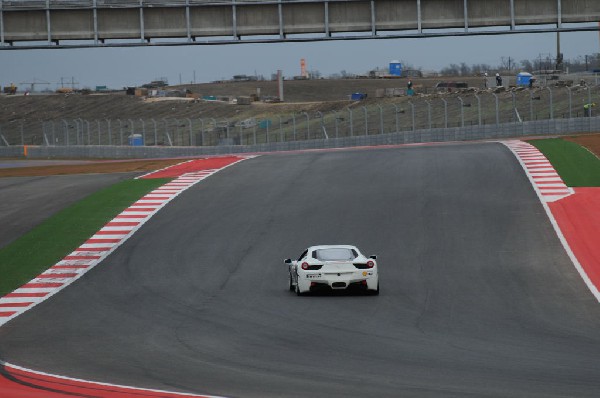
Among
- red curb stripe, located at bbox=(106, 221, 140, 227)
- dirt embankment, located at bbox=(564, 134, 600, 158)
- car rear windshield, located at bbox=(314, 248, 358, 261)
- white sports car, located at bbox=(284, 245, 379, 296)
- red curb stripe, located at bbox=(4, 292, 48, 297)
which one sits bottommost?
red curb stripe, located at bbox=(4, 292, 48, 297)

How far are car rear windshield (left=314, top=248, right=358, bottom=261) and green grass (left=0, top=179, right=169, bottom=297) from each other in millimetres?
6742

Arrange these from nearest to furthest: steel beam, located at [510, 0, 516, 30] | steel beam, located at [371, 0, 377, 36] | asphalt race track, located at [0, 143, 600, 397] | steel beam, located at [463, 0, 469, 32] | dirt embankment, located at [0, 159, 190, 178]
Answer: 1. asphalt race track, located at [0, 143, 600, 397]
2. dirt embankment, located at [0, 159, 190, 178]
3. steel beam, located at [510, 0, 516, 30]
4. steel beam, located at [463, 0, 469, 32]
5. steel beam, located at [371, 0, 377, 36]

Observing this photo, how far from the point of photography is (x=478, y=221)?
3117 centimetres

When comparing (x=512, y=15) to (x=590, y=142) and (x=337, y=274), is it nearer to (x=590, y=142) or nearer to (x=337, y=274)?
(x=590, y=142)

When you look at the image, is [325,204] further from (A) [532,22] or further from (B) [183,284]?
(A) [532,22]

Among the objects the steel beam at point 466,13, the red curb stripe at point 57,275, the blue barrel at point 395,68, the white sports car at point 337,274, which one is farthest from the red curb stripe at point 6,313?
the blue barrel at point 395,68

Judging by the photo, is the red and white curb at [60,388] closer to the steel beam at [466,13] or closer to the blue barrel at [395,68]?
the steel beam at [466,13]

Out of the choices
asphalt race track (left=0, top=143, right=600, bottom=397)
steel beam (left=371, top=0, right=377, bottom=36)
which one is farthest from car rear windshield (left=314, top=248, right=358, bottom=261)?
steel beam (left=371, top=0, right=377, bottom=36)

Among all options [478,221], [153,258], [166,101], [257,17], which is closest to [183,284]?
[153,258]

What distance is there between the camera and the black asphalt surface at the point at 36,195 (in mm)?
35125

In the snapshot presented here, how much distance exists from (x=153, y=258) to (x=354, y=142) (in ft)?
137

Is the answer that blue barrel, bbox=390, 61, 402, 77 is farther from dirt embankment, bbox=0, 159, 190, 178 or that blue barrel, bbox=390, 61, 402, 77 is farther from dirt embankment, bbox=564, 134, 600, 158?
dirt embankment, bbox=564, 134, 600, 158

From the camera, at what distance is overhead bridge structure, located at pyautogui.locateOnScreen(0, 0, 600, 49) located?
179 ft

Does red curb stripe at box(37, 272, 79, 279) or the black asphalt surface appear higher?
the black asphalt surface
